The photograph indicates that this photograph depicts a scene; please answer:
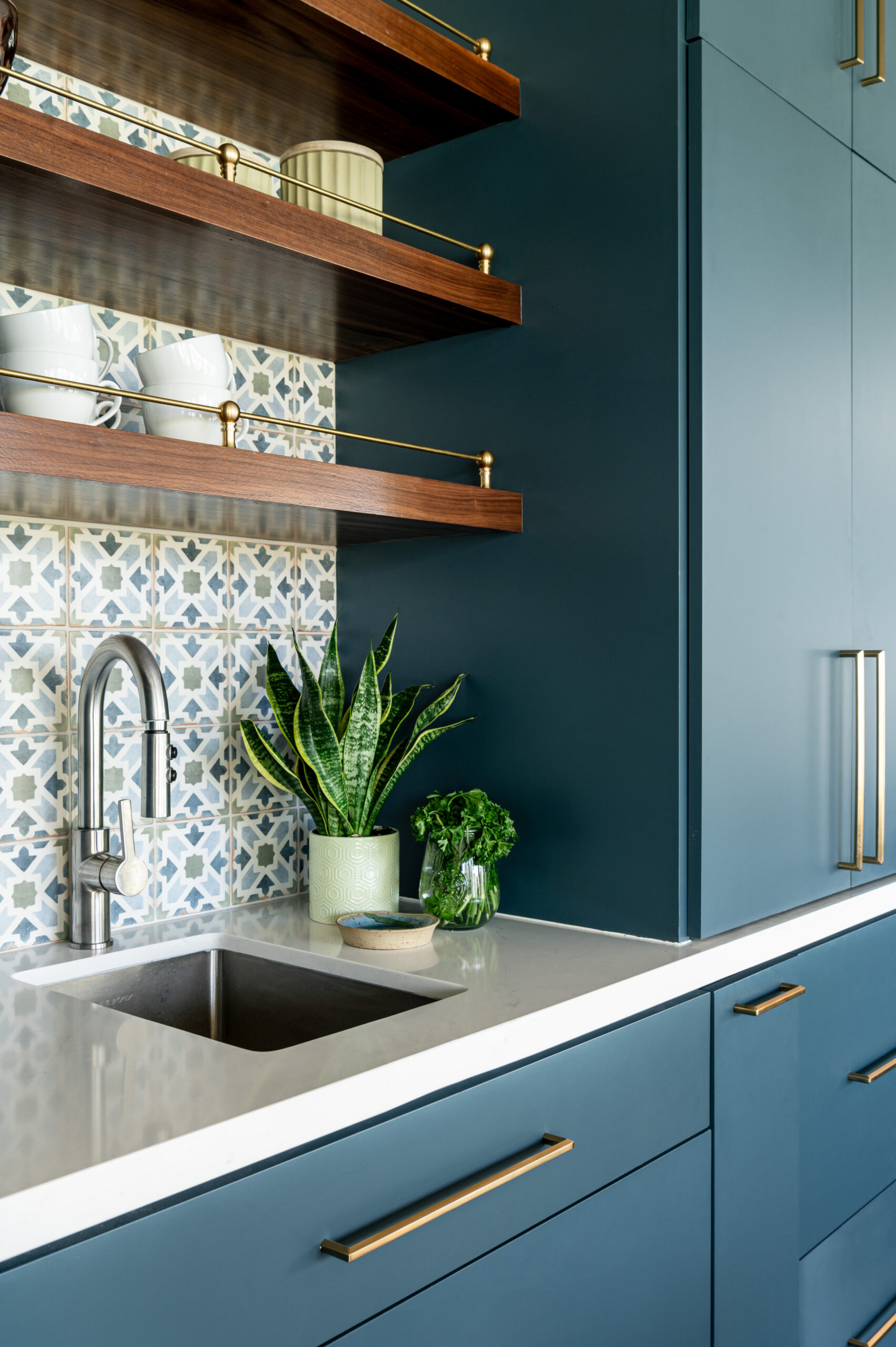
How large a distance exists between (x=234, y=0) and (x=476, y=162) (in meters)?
0.47

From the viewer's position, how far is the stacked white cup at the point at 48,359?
3.68ft

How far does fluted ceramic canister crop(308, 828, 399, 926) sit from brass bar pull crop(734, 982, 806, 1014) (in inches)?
19.1

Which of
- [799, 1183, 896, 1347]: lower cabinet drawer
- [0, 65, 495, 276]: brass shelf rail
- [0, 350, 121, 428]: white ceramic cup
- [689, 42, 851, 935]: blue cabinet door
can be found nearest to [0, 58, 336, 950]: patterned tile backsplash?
[0, 65, 495, 276]: brass shelf rail

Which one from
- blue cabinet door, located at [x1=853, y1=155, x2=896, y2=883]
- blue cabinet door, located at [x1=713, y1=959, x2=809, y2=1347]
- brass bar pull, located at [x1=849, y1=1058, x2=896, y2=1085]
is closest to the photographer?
blue cabinet door, located at [x1=713, y1=959, x2=809, y2=1347]

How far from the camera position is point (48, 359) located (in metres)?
1.13

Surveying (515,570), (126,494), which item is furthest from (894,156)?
(126,494)

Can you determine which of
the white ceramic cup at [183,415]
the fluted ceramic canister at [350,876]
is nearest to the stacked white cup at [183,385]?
the white ceramic cup at [183,415]

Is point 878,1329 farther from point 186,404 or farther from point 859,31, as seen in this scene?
point 859,31

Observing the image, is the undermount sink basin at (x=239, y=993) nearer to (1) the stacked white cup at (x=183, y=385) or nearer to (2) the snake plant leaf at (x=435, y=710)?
(2) the snake plant leaf at (x=435, y=710)

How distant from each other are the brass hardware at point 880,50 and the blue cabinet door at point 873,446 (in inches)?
4.9

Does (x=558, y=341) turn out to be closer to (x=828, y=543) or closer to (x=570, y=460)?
(x=570, y=460)

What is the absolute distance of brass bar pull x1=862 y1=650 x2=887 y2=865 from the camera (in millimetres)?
1762

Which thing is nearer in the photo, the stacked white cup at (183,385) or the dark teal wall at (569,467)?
the stacked white cup at (183,385)

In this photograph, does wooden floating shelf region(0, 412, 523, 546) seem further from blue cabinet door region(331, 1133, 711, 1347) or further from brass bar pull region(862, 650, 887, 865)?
blue cabinet door region(331, 1133, 711, 1347)
